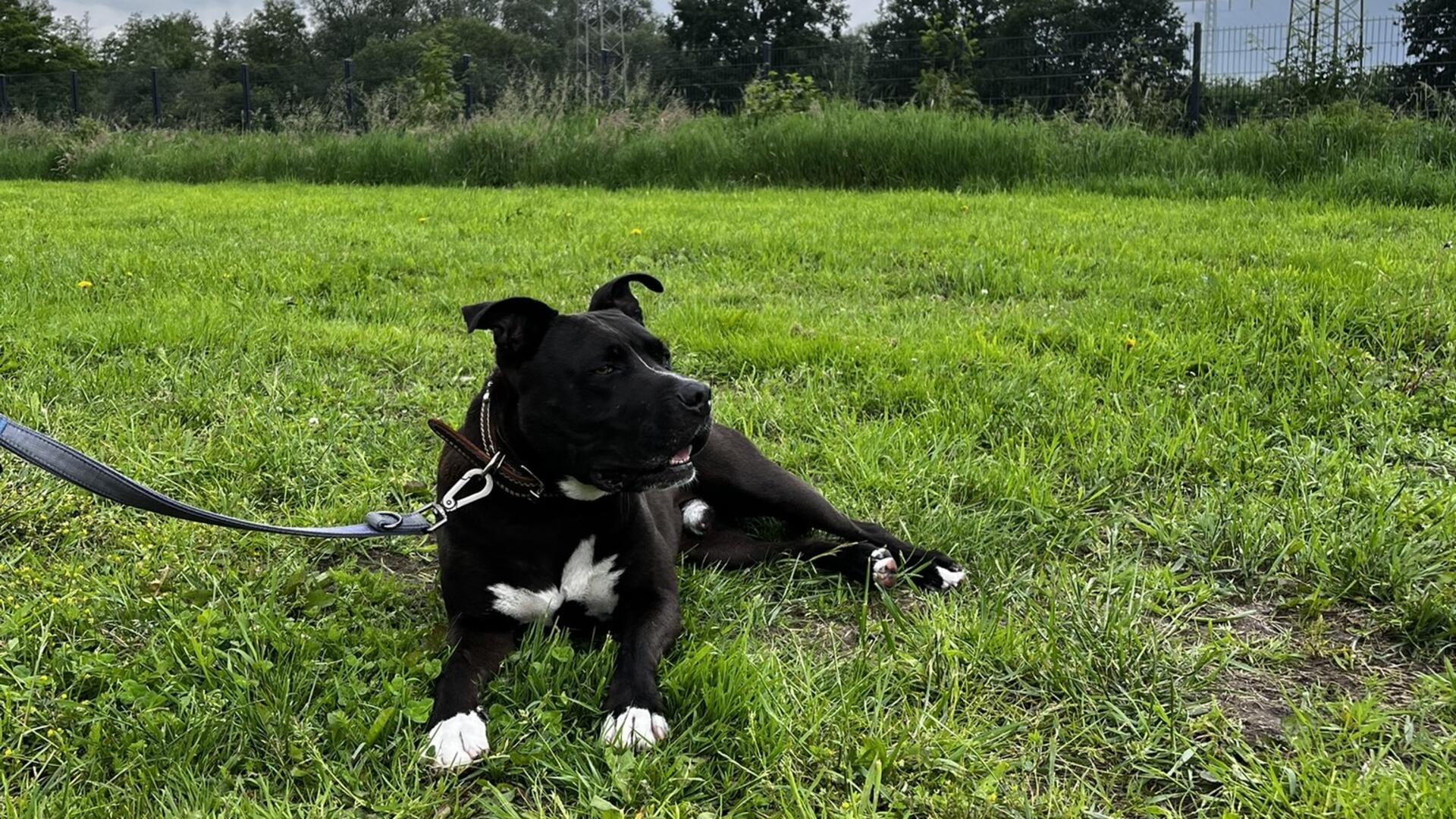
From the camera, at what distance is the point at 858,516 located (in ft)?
11.1

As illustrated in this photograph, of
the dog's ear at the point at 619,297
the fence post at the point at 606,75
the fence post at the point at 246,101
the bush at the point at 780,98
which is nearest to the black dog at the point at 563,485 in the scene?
the dog's ear at the point at 619,297

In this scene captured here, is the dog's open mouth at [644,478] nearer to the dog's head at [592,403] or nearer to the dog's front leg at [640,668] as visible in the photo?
the dog's head at [592,403]

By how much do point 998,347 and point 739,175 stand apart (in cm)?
724

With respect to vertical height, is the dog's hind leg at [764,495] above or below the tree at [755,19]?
below

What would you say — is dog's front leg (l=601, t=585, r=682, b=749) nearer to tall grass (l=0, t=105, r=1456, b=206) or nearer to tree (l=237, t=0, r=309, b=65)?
tall grass (l=0, t=105, r=1456, b=206)

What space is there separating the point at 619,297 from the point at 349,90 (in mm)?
19919

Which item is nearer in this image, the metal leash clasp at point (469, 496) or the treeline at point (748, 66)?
the metal leash clasp at point (469, 496)

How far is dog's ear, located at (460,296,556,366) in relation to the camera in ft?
8.52

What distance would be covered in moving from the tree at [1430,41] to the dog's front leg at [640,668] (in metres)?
13.4

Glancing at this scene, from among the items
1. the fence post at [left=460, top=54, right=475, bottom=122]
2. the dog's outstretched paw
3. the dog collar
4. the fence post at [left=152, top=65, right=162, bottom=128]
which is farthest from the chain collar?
the fence post at [left=152, top=65, right=162, bottom=128]

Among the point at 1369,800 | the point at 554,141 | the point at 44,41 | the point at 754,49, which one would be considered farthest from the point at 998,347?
the point at 44,41

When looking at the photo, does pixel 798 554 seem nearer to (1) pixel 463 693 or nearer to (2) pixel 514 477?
(2) pixel 514 477

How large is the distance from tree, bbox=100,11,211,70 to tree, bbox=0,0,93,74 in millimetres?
5408

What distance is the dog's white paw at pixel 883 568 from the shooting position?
293 centimetres
